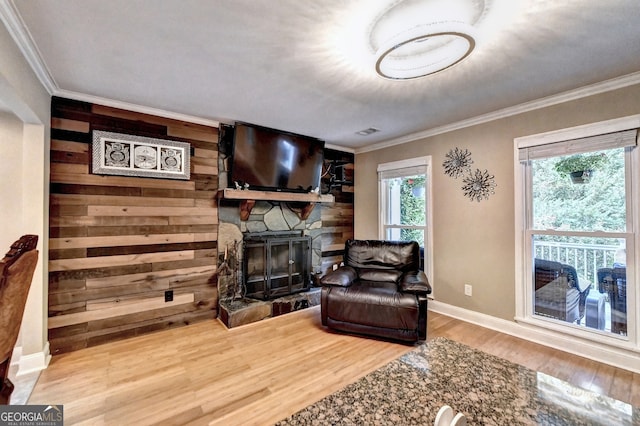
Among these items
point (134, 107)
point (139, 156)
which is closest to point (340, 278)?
point (139, 156)

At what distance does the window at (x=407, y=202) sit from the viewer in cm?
375

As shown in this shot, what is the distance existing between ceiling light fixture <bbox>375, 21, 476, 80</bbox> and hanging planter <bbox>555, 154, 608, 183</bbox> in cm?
173

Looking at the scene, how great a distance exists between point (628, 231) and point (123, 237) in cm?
453

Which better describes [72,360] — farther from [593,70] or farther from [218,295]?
[593,70]

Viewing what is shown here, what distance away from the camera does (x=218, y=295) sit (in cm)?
337

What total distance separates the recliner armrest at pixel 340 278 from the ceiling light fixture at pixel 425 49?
2001 millimetres

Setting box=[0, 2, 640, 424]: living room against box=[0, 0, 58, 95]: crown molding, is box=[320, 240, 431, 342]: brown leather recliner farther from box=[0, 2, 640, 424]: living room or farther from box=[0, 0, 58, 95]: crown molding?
box=[0, 0, 58, 95]: crown molding

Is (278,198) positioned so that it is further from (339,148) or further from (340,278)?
(339,148)

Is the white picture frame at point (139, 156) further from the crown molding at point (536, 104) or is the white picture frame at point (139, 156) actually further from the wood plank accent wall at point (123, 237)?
the crown molding at point (536, 104)

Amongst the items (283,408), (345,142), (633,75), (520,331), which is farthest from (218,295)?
(633,75)

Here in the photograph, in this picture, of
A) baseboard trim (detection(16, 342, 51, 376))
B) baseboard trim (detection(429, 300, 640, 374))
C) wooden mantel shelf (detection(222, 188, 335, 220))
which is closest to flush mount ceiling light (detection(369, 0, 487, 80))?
wooden mantel shelf (detection(222, 188, 335, 220))

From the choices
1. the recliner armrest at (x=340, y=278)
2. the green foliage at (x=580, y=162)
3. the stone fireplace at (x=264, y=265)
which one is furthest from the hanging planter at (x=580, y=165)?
the stone fireplace at (x=264, y=265)

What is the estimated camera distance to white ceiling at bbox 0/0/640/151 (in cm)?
155

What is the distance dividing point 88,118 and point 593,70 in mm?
4329
